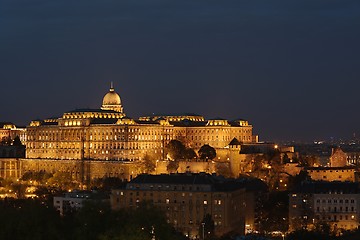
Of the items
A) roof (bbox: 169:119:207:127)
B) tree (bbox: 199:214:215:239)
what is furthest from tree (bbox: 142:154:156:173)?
tree (bbox: 199:214:215:239)

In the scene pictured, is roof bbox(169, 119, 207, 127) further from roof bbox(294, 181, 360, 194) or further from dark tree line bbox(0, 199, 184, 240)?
dark tree line bbox(0, 199, 184, 240)

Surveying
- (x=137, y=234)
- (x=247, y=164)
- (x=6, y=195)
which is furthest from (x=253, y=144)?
(x=137, y=234)

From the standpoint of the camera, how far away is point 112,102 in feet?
378

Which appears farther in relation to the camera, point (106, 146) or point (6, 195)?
point (106, 146)

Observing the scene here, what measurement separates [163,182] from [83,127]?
3797 centimetres

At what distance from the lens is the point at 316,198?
6519 cm

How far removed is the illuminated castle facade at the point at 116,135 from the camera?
97375 millimetres

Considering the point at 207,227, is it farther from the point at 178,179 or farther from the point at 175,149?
the point at 175,149

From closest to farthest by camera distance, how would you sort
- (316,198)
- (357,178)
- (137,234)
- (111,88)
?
(137,234), (316,198), (357,178), (111,88)

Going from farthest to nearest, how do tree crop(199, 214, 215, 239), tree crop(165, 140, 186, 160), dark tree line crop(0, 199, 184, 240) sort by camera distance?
tree crop(165, 140, 186, 160) → tree crop(199, 214, 215, 239) → dark tree line crop(0, 199, 184, 240)

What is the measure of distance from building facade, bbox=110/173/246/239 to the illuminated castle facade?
3011 cm

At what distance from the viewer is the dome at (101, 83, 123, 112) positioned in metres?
115

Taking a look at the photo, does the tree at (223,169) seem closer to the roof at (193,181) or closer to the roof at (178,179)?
the roof at (193,181)

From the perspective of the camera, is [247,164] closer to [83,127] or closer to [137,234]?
[83,127]
